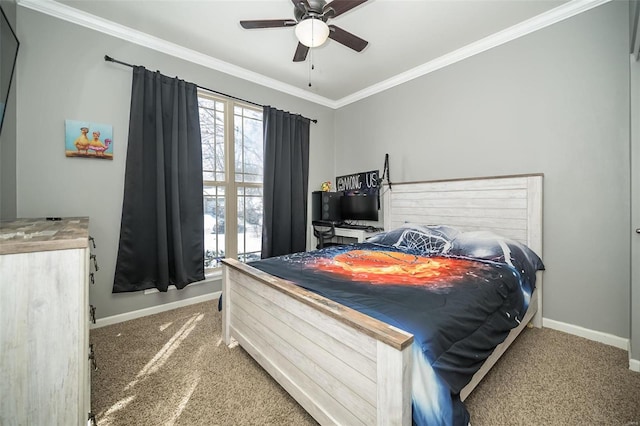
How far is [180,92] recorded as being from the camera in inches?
109

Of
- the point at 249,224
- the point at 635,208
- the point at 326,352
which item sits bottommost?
the point at 326,352

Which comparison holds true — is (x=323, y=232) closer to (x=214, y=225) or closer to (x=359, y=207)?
(x=359, y=207)

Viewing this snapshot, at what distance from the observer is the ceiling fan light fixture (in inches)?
69.0

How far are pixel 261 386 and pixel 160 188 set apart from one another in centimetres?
206

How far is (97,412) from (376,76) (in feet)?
13.2

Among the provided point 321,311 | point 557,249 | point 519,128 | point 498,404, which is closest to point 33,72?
point 321,311

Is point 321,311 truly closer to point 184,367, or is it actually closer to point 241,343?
point 241,343

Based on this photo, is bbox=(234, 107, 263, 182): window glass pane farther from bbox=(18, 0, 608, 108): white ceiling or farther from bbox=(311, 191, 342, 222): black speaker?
bbox=(311, 191, 342, 222): black speaker

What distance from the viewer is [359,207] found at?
3.82m

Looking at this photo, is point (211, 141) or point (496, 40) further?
point (211, 141)

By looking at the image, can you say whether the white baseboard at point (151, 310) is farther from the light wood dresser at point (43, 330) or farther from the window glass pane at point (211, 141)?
the light wood dresser at point (43, 330)

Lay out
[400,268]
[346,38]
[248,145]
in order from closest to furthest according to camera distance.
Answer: [400,268] < [346,38] < [248,145]

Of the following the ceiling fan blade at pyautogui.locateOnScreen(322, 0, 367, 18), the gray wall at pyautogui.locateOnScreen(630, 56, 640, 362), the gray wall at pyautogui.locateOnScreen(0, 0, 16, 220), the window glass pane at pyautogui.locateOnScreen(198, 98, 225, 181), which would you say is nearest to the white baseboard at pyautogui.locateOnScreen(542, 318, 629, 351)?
the gray wall at pyautogui.locateOnScreen(630, 56, 640, 362)

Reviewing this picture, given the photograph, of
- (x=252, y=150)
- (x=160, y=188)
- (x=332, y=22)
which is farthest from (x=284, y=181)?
(x=332, y=22)
